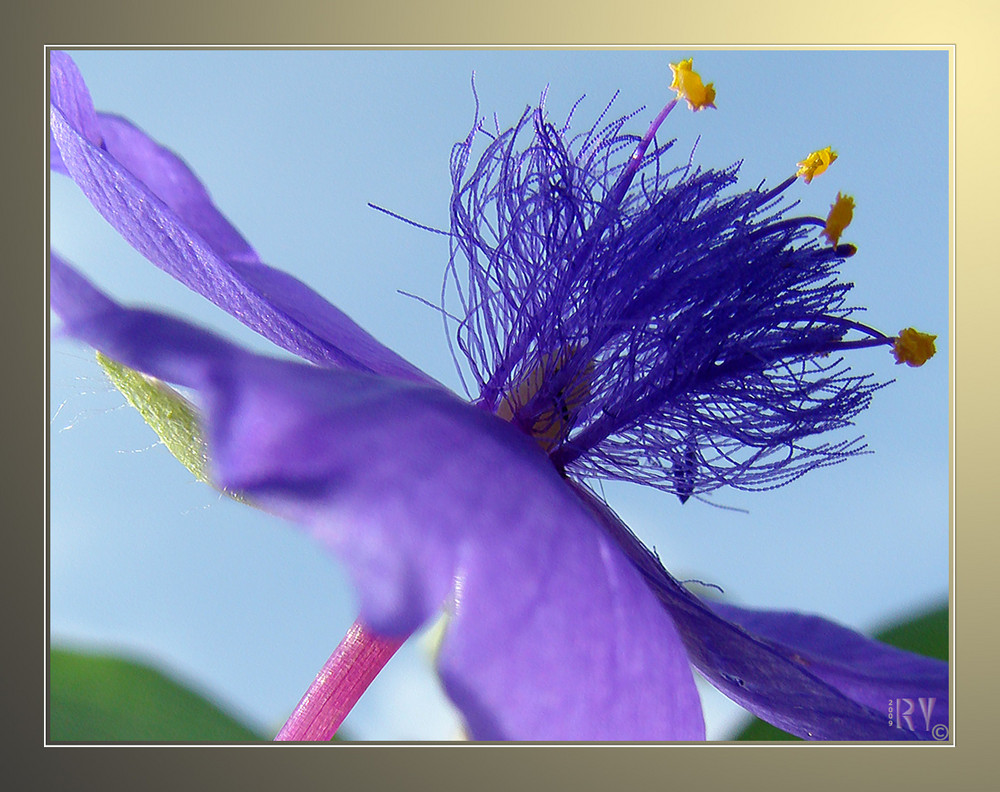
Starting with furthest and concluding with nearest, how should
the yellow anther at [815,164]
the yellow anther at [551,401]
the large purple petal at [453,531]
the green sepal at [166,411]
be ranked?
the yellow anther at [815,164] → the yellow anther at [551,401] → the green sepal at [166,411] → the large purple petal at [453,531]

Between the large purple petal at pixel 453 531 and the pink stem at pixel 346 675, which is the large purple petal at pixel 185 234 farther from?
the pink stem at pixel 346 675

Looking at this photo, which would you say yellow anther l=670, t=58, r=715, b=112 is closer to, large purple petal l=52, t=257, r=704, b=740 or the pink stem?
large purple petal l=52, t=257, r=704, b=740

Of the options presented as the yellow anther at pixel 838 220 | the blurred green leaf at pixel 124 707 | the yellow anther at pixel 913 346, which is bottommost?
the blurred green leaf at pixel 124 707

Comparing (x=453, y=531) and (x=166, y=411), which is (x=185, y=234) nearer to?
(x=166, y=411)

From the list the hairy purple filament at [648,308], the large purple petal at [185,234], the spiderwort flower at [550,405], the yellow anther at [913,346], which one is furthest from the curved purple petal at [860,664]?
the large purple petal at [185,234]

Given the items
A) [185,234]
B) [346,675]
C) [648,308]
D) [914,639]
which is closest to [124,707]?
[346,675]
